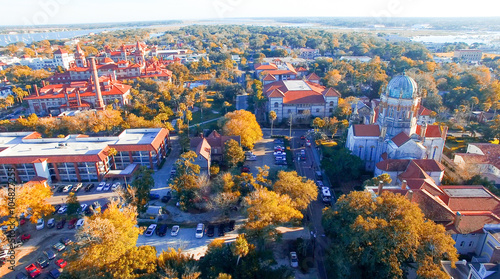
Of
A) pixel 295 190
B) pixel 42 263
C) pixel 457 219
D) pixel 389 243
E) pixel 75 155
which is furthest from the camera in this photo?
pixel 75 155

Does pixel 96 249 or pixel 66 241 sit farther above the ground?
pixel 96 249

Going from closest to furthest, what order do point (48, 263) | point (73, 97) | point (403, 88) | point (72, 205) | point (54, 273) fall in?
1. point (54, 273)
2. point (48, 263)
3. point (72, 205)
4. point (403, 88)
5. point (73, 97)

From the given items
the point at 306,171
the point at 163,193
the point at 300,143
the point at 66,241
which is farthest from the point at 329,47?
the point at 66,241

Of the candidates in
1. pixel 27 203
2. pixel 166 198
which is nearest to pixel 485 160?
pixel 166 198

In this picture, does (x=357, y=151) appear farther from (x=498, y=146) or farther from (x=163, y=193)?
(x=163, y=193)

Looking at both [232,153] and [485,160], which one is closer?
[485,160]

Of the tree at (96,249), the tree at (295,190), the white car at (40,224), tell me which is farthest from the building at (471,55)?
the white car at (40,224)

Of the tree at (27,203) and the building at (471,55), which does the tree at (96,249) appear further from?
the building at (471,55)

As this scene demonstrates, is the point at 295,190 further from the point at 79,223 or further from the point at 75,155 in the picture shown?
the point at 75,155
